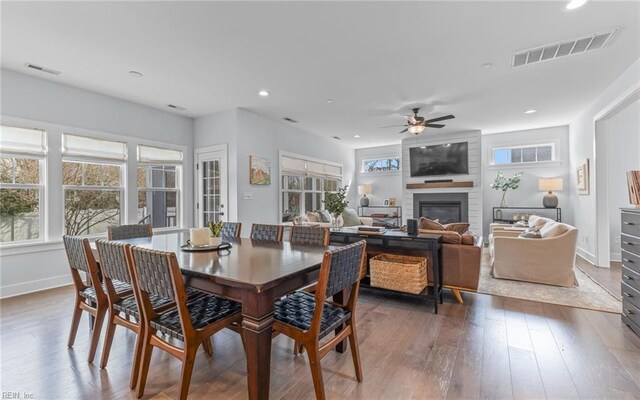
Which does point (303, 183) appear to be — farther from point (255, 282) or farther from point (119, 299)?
point (255, 282)

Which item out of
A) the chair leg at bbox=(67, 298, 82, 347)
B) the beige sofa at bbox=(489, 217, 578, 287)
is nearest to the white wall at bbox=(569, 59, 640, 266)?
the beige sofa at bbox=(489, 217, 578, 287)

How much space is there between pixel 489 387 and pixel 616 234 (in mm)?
5222

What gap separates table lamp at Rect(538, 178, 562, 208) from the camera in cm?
623

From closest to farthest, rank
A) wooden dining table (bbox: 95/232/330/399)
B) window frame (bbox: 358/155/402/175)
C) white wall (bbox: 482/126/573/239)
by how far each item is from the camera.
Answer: wooden dining table (bbox: 95/232/330/399), white wall (bbox: 482/126/573/239), window frame (bbox: 358/155/402/175)

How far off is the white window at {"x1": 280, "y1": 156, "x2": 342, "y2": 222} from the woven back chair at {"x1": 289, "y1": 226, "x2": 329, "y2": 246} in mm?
3561

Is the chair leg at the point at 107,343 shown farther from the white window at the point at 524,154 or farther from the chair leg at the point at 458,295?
the white window at the point at 524,154

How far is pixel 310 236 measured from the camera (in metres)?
2.61

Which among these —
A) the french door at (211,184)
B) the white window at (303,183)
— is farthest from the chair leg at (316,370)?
the white window at (303,183)

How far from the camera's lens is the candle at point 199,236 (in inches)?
91.1

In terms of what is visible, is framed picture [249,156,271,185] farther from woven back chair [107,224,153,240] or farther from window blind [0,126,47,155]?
window blind [0,126,47,155]

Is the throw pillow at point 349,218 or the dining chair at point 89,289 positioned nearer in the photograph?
the dining chair at point 89,289

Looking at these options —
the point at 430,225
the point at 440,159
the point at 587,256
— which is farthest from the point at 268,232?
the point at 440,159

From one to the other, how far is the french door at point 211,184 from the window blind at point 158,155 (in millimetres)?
351

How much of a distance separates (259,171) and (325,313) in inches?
156
